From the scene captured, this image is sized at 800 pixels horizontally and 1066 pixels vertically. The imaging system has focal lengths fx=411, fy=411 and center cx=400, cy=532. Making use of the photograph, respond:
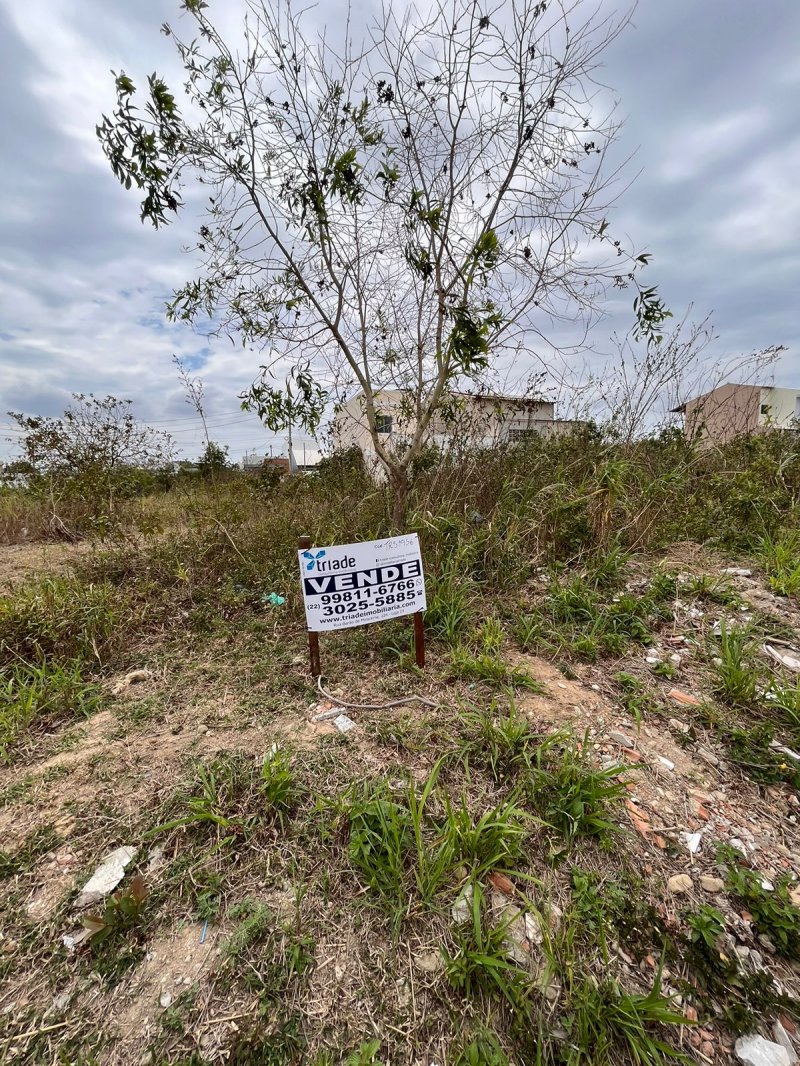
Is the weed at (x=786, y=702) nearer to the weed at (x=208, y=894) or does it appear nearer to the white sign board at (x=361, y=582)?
the white sign board at (x=361, y=582)

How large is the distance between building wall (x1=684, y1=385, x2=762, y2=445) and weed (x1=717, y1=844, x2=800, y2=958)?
4.30 m

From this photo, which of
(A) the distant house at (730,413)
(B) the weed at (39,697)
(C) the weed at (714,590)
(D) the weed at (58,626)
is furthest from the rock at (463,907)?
(A) the distant house at (730,413)

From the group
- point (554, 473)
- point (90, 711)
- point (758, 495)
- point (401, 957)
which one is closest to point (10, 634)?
point (90, 711)

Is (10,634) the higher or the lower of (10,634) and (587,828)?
the higher

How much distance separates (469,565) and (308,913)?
2128 mm

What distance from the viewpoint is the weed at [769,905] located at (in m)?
1.07

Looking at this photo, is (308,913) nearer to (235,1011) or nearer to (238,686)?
(235,1011)

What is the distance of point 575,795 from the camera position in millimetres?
1368

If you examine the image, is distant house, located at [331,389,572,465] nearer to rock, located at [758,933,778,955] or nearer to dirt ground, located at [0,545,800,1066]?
dirt ground, located at [0,545,800,1066]

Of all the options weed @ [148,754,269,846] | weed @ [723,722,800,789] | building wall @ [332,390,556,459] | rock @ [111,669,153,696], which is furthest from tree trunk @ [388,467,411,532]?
weed @ [723,722,800,789]

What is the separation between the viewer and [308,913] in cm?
112

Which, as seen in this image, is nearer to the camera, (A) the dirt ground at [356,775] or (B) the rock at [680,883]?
(A) the dirt ground at [356,775]

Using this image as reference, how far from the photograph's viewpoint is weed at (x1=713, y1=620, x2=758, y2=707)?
5.92 feet

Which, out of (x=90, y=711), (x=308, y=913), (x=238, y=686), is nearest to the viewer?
(x=308, y=913)
